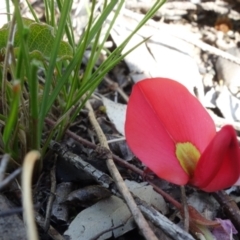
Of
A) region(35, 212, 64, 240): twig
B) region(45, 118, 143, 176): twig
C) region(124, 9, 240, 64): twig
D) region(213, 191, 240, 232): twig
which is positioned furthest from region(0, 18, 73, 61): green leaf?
region(124, 9, 240, 64): twig

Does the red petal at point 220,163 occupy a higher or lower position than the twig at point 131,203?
higher

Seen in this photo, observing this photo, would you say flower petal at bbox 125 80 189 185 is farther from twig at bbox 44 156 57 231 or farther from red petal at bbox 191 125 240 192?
twig at bbox 44 156 57 231

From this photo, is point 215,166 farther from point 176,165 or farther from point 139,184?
point 139,184

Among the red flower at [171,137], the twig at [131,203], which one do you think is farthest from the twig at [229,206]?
the twig at [131,203]

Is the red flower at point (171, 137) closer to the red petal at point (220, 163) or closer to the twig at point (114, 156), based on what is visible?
the red petal at point (220, 163)

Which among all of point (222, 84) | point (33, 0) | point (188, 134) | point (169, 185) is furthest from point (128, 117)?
point (33, 0)

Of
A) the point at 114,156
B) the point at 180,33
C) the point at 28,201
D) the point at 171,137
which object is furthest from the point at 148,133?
the point at 180,33

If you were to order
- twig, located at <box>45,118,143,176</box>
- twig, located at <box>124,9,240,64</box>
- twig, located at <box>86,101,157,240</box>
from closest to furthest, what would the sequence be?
twig, located at <box>86,101,157,240</box>
twig, located at <box>45,118,143,176</box>
twig, located at <box>124,9,240,64</box>

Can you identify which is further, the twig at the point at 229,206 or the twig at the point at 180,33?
the twig at the point at 180,33
